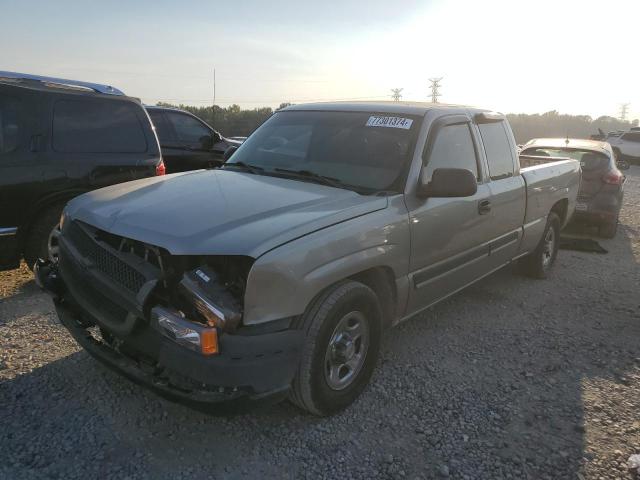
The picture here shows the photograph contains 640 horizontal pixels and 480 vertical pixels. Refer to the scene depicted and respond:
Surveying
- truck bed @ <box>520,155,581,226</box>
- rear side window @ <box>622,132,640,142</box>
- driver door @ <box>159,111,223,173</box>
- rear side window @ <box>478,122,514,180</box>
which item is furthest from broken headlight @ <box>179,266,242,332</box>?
rear side window @ <box>622,132,640,142</box>

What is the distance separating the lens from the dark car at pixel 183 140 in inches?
338

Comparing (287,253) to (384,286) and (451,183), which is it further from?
(451,183)

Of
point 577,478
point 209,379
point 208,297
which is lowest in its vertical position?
point 577,478

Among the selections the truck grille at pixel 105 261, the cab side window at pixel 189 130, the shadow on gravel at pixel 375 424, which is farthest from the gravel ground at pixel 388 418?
the cab side window at pixel 189 130

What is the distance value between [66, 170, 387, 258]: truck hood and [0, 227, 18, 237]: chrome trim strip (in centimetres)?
166

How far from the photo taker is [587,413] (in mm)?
3340

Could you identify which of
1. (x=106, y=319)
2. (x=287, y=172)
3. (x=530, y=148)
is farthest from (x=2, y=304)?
(x=530, y=148)

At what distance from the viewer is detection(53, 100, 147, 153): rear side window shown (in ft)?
16.6

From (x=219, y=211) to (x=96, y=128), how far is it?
3.15 metres

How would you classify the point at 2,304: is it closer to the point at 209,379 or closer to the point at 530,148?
the point at 209,379

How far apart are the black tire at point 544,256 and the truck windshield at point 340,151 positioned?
2.90m

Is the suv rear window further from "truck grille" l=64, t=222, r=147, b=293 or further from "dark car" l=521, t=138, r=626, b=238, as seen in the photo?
"truck grille" l=64, t=222, r=147, b=293

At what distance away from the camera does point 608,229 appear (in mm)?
8195

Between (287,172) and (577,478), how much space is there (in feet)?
8.52
